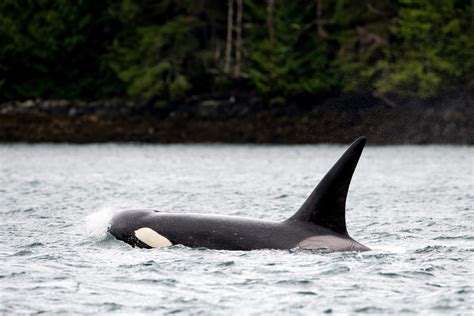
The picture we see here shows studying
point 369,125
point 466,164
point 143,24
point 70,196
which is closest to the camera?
point 70,196

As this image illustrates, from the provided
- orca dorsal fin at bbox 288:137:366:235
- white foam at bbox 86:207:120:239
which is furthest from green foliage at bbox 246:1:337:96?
orca dorsal fin at bbox 288:137:366:235

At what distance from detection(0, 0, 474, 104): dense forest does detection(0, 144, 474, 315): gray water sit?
3233 cm

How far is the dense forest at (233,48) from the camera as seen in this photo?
65.4 metres

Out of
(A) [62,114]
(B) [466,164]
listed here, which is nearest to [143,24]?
(A) [62,114]

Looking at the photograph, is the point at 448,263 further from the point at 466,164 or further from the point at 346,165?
the point at 466,164

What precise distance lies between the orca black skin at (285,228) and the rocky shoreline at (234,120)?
4744 centimetres

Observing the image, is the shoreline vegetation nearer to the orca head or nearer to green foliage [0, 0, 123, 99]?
green foliage [0, 0, 123, 99]

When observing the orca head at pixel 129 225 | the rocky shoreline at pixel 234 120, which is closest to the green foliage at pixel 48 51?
the rocky shoreline at pixel 234 120

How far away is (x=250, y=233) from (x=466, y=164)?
27611 millimetres

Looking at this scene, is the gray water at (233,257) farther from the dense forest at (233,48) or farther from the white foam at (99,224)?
the dense forest at (233,48)

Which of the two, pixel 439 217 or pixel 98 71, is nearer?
pixel 439 217

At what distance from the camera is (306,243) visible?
15023 mm

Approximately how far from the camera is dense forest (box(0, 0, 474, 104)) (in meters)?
65.4

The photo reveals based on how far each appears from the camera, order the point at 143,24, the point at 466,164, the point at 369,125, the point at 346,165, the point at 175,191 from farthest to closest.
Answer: the point at 143,24 → the point at 369,125 → the point at 466,164 → the point at 175,191 → the point at 346,165
